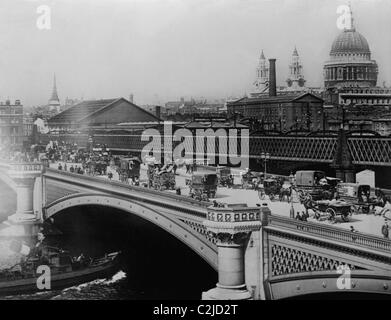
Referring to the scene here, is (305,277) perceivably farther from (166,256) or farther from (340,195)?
(166,256)

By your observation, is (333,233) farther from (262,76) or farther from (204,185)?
(262,76)

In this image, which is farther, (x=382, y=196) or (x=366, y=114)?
(x=366, y=114)

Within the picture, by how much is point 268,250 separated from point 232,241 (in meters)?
0.99

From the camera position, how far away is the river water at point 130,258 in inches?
1147

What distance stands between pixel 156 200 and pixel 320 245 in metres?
9.17

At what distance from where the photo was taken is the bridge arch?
71.4ft

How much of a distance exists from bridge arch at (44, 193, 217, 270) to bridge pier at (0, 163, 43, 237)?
93.1 inches

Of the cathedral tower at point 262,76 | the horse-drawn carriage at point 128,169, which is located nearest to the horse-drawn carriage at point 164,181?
the horse-drawn carriage at point 128,169

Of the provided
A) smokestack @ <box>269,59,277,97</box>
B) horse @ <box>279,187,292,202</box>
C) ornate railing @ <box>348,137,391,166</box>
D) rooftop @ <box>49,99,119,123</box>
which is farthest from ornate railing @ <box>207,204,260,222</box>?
rooftop @ <box>49,99,119,123</box>

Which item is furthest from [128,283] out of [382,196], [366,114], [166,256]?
[366,114]

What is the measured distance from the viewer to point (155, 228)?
33.1m

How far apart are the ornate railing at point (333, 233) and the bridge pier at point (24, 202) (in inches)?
904

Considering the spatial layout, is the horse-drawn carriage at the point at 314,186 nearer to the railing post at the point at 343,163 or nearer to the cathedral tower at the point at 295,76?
the railing post at the point at 343,163

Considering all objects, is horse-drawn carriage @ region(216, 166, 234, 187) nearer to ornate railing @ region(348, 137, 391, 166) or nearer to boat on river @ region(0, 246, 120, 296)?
boat on river @ region(0, 246, 120, 296)
